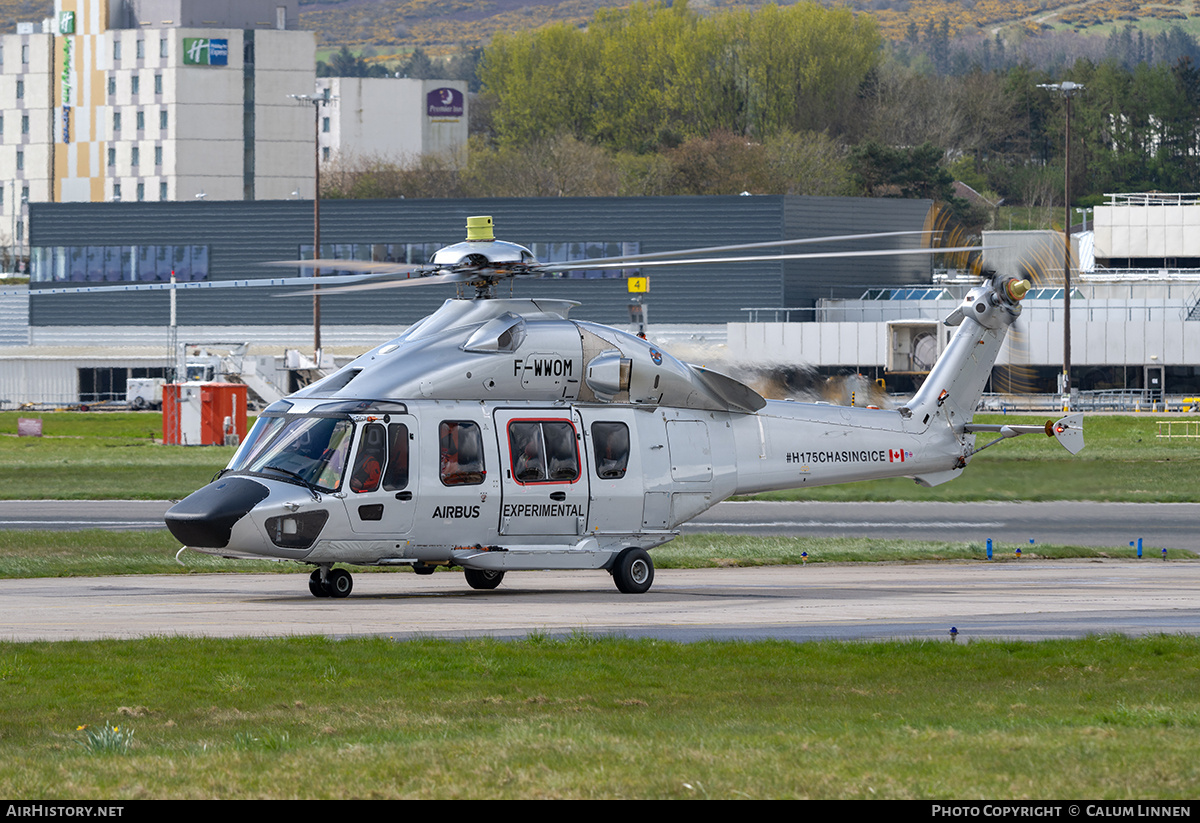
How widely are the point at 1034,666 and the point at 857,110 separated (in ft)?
549

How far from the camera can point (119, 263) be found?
103500 mm

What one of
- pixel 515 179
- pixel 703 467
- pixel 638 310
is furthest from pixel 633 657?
pixel 515 179

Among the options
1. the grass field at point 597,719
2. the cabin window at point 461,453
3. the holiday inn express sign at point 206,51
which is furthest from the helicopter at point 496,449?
the holiday inn express sign at point 206,51

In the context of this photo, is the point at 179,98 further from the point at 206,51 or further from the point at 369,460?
the point at 369,460

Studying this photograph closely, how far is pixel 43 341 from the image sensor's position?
105 metres

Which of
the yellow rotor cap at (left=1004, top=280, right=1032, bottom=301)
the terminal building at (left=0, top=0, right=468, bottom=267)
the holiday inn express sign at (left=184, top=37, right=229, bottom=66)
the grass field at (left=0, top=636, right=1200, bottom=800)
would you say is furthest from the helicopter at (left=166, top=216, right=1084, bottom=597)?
the holiday inn express sign at (left=184, top=37, right=229, bottom=66)

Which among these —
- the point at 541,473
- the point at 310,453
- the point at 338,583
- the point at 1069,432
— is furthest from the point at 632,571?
the point at 1069,432

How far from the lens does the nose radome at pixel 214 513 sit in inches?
710

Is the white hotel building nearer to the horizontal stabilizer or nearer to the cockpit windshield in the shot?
the horizontal stabilizer

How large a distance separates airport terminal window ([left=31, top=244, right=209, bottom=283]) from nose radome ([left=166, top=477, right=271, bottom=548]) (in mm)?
86716

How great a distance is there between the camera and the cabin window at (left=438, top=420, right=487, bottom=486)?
1967cm

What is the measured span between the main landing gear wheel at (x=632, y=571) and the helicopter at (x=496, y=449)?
0.03m

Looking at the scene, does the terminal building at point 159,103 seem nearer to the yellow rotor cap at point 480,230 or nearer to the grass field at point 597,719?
the yellow rotor cap at point 480,230

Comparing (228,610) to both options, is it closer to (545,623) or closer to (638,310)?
(545,623)
